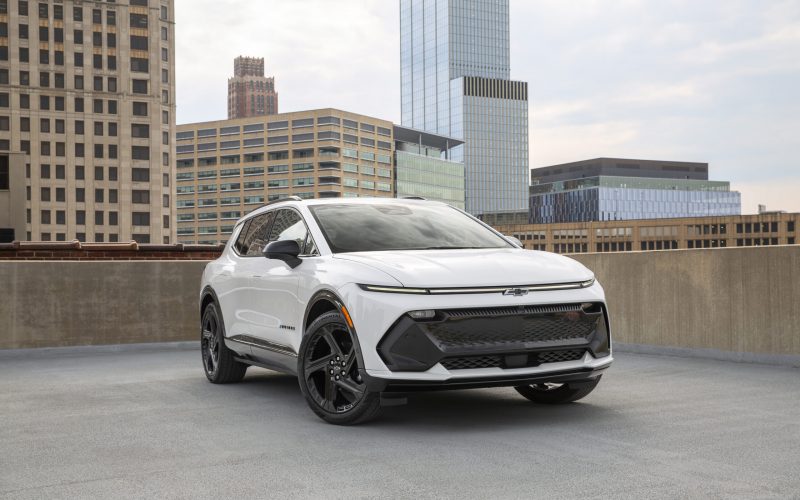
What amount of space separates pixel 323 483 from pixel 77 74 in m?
137

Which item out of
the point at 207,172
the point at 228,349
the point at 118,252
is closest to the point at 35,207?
the point at 207,172

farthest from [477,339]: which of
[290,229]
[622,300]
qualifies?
[622,300]

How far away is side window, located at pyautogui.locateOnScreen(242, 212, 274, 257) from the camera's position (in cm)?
831

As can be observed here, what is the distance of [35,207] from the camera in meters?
127

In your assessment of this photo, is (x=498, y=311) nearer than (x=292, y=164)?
Yes

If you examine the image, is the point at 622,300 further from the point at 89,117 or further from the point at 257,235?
the point at 89,117

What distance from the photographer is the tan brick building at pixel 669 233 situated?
145 meters

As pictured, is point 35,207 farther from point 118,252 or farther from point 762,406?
point 762,406

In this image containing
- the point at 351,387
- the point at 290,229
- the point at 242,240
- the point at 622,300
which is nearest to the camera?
the point at 351,387

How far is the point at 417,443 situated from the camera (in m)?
5.70

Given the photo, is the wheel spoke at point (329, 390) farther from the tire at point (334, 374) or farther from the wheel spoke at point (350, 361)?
the wheel spoke at point (350, 361)

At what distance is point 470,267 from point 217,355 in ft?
12.1

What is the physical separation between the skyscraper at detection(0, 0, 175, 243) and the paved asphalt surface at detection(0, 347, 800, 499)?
12824 cm

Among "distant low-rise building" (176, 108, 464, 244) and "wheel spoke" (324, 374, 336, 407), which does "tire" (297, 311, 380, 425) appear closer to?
"wheel spoke" (324, 374, 336, 407)
